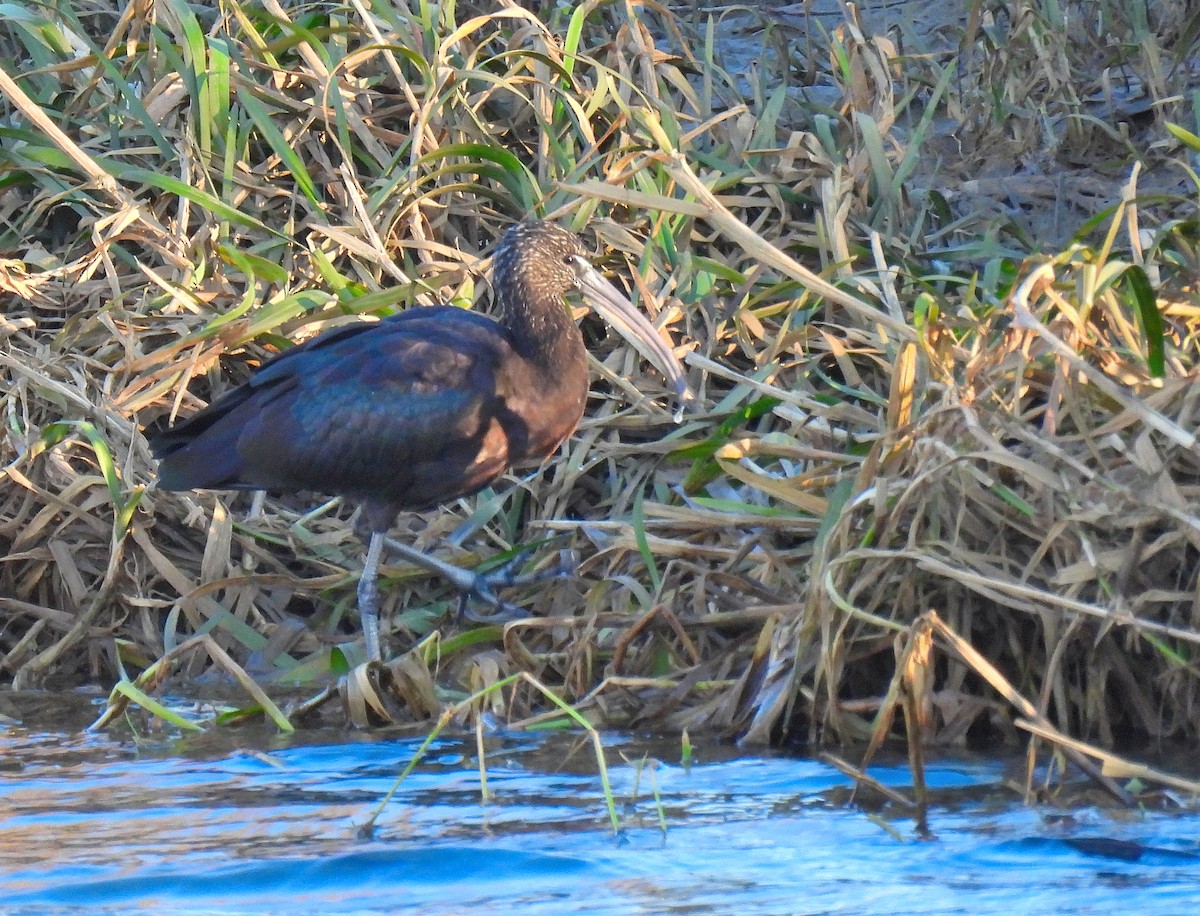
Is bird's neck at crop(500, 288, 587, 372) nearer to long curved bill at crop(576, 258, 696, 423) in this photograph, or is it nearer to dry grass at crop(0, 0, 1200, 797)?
long curved bill at crop(576, 258, 696, 423)

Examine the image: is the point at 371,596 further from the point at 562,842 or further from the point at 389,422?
the point at 562,842

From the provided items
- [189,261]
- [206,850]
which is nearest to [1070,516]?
[206,850]

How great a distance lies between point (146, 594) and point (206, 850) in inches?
96.5

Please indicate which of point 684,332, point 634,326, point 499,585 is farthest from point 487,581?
point 684,332

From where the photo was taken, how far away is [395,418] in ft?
21.0

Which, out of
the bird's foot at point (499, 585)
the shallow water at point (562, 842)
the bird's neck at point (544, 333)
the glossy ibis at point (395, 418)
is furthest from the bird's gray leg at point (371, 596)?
the shallow water at point (562, 842)

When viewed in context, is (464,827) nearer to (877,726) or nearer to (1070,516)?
(877,726)

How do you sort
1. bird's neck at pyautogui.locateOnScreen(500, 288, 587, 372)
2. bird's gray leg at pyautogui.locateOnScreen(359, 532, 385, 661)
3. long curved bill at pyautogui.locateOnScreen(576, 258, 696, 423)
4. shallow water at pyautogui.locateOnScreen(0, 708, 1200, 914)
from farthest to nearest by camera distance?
long curved bill at pyautogui.locateOnScreen(576, 258, 696, 423) < bird's neck at pyautogui.locateOnScreen(500, 288, 587, 372) < bird's gray leg at pyautogui.locateOnScreen(359, 532, 385, 661) < shallow water at pyautogui.locateOnScreen(0, 708, 1200, 914)

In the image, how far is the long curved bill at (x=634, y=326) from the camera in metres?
6.75

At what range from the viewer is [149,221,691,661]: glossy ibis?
250 inches

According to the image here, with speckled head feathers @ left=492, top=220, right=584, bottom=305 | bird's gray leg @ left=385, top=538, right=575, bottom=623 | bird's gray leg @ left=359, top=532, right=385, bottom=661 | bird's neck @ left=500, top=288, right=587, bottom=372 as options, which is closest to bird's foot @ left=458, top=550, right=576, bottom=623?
bird's gray leg @ left=385, top=538, right=575, bottom=623

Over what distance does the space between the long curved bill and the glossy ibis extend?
0.05 m

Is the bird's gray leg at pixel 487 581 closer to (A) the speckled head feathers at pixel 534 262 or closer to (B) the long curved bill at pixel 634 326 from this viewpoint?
(B) the long curved bill at pixel 634 326

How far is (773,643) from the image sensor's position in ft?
17.2
